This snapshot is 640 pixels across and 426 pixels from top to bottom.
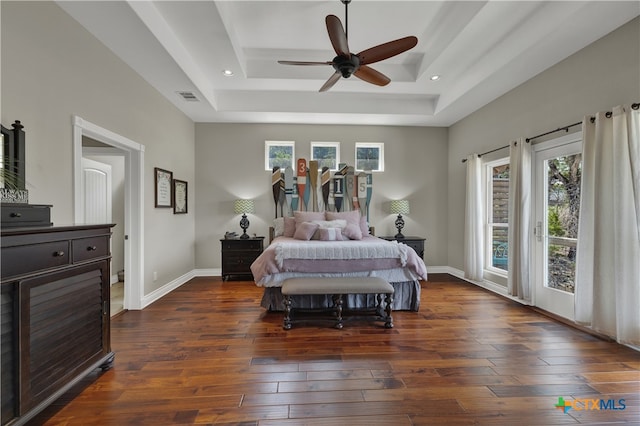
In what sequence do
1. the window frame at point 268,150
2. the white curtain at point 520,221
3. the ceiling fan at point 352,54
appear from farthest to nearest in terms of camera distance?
1. the window frame at point 268,150
2. the white curtain at point 520,221
3. the ceiling fan at point 352,54

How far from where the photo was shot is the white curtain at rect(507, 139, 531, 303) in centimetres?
338

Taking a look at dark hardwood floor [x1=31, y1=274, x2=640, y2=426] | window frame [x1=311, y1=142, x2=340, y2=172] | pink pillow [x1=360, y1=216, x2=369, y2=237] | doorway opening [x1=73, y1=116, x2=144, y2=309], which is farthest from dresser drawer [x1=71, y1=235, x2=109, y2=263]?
window frame [x1=311, y1=142, x2=340, y2=172]

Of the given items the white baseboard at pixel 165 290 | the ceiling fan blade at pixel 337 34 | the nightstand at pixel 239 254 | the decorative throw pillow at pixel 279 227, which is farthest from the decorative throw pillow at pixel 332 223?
the ceiling fan blade at pixel 337 34

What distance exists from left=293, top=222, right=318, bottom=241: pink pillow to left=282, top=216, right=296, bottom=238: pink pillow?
0.30m

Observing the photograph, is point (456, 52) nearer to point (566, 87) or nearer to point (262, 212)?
point (566, 87)

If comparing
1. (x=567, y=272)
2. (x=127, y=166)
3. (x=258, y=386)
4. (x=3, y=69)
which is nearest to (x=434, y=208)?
(x=567, y=272)

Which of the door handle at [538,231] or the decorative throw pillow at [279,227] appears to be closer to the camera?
the door handle at [538,231]

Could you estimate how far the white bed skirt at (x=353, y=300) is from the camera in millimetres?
3176

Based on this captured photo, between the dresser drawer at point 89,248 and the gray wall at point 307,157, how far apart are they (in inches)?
122

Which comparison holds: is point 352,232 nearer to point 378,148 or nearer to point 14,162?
point 378,148

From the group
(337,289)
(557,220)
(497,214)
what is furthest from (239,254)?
(557,220)

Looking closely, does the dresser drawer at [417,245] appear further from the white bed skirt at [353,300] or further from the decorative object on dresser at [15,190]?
the decorative object on dresser at [15,190]

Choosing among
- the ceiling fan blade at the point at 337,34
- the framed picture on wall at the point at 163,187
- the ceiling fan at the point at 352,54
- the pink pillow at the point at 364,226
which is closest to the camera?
the ceiling fan blade at the point at 337,34

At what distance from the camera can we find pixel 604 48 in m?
2.57
